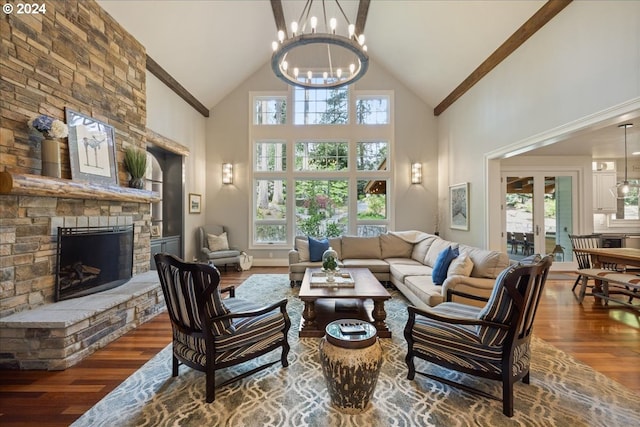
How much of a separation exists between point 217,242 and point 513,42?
627 cm

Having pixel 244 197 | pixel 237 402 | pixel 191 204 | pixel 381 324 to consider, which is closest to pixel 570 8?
pixel 381 324

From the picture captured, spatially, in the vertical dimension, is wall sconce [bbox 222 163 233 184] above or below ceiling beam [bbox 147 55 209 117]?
below

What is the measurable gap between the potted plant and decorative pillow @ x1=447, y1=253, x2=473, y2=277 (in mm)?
3999

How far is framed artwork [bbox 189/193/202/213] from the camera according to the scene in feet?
19.5

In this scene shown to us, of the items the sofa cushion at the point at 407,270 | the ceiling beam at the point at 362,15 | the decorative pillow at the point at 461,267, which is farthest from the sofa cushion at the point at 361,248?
the ceiling beam at the point at 362,15

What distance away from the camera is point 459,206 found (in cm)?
569

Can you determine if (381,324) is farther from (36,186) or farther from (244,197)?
(244,197)

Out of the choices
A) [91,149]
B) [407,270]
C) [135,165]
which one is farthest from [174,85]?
[407,270]

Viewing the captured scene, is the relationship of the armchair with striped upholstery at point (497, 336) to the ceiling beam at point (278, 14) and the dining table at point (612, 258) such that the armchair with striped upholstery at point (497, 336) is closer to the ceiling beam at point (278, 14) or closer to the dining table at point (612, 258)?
the dining table at point (612, 258)

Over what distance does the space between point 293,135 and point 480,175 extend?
13.4 feet

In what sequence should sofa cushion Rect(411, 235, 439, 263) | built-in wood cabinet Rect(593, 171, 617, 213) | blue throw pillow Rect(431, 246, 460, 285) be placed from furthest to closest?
built-in wood cabinet Rect(593, 171, 617, 213), sofa cushion Rect(411, 235, 439, 263), blue throw pillow Rect(431, 246, 460, 285)

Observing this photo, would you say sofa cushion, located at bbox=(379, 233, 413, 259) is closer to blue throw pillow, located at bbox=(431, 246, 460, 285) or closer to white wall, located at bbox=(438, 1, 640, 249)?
white wall, located at bbox=(438, 1, 640, 249)

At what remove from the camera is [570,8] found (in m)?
3.19

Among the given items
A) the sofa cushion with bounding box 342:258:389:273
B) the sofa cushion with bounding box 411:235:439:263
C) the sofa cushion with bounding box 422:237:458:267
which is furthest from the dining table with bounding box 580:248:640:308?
the sofa cushion with bounding box 342:258:389:273
